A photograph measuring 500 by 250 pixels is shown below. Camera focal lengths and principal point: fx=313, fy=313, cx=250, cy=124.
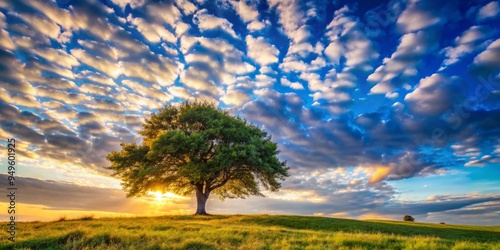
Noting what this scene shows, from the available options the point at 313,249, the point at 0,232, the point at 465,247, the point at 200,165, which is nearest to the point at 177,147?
the point at 200,165

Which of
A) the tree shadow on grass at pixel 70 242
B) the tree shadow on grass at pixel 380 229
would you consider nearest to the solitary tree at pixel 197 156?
the tree shadow on grass at pixel 380 229

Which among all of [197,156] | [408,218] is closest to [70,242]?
[197,156]

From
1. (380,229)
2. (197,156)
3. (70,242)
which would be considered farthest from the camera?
(197,156)

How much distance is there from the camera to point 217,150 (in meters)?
34.7

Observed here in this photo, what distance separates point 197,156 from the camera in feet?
117

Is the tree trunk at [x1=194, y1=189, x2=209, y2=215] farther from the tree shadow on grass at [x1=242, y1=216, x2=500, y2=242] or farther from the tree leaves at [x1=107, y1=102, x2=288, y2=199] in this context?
the tree shadow on grass at [x1=242, y1=216, x2=500, y2=242]

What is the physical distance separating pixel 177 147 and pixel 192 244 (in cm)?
2058

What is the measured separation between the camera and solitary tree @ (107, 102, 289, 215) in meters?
34.0

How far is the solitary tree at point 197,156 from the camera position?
3400 centimetres

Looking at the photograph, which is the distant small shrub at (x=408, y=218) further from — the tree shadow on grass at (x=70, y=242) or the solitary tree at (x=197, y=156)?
the tree shadow on grass at (x=70, y=242)

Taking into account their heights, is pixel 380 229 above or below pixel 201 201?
below

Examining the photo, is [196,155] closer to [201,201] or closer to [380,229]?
[201,201]

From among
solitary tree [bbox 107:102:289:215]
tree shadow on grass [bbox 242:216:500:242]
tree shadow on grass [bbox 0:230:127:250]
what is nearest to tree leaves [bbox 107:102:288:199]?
solitary tree [bbox 107:102:289:215]

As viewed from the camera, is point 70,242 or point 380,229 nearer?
point 70,242
